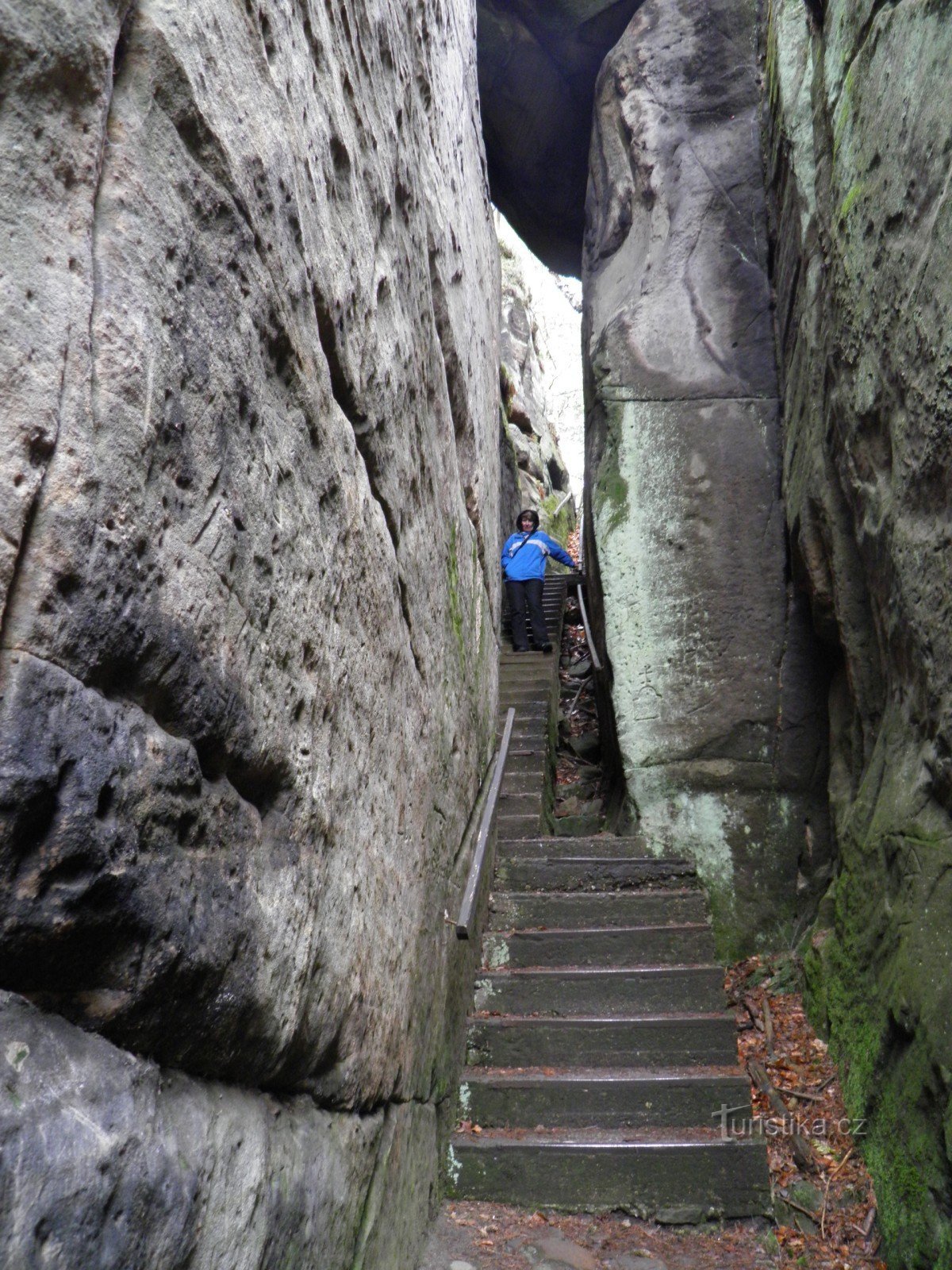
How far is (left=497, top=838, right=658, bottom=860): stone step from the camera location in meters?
5.67

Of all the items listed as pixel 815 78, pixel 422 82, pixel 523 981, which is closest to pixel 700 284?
pixel 815 78

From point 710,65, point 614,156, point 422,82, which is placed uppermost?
point 710,65

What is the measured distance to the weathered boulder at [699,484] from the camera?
19.0ft

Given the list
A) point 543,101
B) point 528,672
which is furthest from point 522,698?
point 543,101

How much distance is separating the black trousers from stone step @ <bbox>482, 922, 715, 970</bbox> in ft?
14.6

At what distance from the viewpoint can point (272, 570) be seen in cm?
181

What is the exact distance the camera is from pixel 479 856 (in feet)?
13.8

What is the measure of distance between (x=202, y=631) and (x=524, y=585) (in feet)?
25.5

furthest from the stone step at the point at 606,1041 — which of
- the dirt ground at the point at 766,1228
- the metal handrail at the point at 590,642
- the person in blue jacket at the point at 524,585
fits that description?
the person in blue jacket at the point at 524,585

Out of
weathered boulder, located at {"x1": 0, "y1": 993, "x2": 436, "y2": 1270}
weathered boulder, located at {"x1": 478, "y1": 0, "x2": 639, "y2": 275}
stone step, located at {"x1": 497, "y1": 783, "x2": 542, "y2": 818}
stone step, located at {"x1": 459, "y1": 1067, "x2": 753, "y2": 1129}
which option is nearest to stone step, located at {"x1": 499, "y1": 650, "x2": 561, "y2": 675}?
stone step, located at {"x1": 497, "y1": 783, "x2": 542, "y2": 818}

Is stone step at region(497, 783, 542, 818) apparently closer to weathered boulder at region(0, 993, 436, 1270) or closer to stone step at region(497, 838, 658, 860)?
stone step at region(497, 838, 658, 860)

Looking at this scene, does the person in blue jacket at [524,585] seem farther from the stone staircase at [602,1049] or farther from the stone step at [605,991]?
the stone step at [605,991]

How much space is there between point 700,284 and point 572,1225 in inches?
268

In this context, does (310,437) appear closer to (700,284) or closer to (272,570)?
(272,570)
